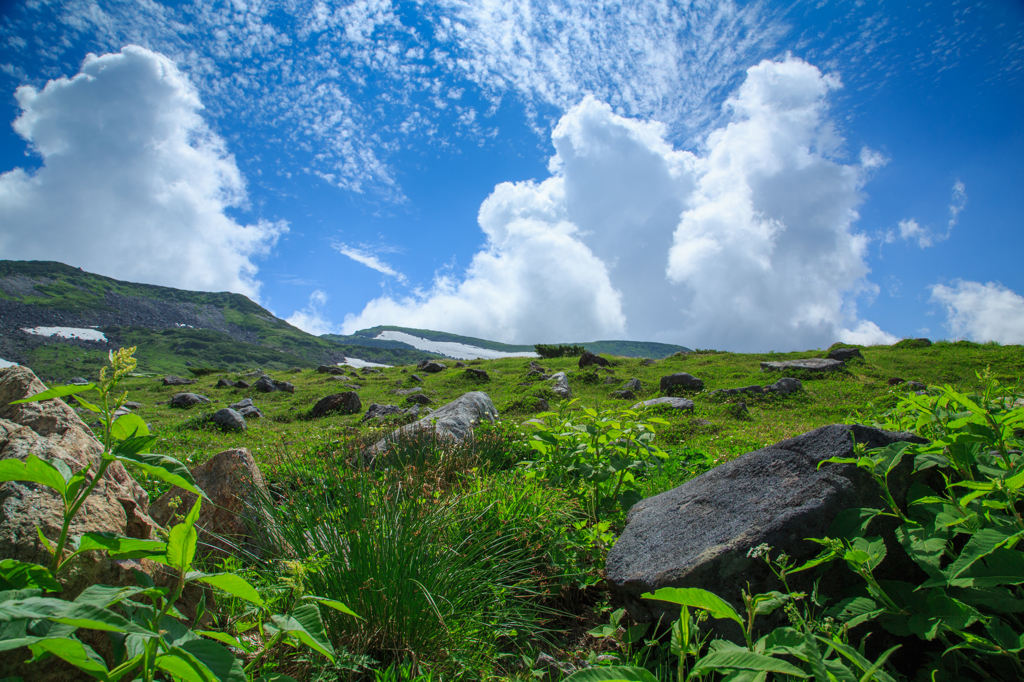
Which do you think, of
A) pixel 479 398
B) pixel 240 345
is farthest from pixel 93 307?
pixel 479 398

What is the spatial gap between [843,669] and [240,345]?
607ft

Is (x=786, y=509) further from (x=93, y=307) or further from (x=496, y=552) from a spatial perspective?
(x=93, y=307)

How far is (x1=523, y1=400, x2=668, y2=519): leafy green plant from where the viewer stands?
4.79m

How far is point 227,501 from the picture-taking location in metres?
5.09

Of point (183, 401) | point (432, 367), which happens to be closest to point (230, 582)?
point (183, 401)

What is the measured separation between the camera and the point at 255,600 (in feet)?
4.28

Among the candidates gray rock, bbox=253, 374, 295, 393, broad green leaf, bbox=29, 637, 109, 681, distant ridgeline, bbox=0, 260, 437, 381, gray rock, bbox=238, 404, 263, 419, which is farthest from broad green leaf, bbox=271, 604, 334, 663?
distant ridgeline, bbox=0, 260, 437, 381

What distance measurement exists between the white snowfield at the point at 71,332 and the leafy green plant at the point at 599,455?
528 feet

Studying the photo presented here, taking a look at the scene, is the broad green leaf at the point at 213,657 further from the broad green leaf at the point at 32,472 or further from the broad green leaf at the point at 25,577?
the broad green leaf at the point at 32,472

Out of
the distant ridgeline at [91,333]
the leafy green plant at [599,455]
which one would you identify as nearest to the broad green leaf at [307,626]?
the leafy green plant at [599,455]

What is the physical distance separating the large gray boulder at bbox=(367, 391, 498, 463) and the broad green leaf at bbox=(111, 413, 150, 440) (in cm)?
584

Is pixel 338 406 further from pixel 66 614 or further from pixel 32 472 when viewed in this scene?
pixel 66 614

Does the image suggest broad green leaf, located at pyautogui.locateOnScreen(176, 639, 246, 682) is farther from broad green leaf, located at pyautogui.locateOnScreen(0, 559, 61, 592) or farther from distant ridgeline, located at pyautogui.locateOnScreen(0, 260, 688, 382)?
distant ridgeline, located at pyautogui.locateOnScreen(0, 260, 688, 382)

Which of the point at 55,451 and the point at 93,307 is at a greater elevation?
the point at 93,307
